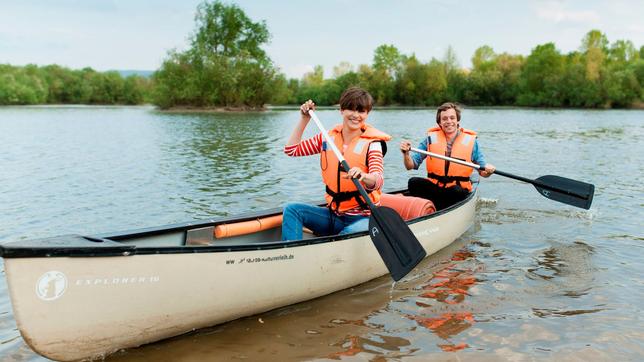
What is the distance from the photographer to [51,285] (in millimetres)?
2912

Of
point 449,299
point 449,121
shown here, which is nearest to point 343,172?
point 449,299

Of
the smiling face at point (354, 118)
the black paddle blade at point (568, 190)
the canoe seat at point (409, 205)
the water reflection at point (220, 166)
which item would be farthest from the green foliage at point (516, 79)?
the smiling face at point (354, 118)

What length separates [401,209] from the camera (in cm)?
556

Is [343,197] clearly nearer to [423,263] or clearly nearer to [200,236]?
[200,236]

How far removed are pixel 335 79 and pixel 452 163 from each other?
7495 cm

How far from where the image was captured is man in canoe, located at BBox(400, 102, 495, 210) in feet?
20.6

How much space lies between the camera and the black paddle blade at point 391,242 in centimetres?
421

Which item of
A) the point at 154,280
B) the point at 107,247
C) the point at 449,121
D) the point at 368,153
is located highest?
the point at 449,121

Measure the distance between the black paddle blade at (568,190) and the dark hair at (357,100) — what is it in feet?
10.5

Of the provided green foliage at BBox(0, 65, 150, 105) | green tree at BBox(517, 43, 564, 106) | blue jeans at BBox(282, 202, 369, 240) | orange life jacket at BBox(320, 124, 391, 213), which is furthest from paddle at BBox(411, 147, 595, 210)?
green foliage at BBox(0, 65, 150, 105)

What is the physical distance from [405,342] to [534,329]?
0.95 metres

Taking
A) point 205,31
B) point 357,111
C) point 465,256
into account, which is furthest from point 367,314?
point 205,31

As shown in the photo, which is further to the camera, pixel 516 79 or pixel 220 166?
pixel 516 79

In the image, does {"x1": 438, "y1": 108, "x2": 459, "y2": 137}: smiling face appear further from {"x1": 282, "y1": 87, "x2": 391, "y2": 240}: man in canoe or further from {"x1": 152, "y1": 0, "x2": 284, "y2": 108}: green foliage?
{"x1": 152, "y1": 0, "x2": 284, "y2": 108}: green foliage
